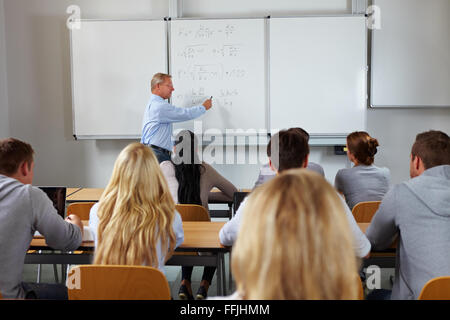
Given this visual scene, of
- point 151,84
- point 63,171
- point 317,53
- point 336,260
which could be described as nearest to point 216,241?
point 336,260

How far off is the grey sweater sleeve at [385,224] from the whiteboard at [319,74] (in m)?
3.30

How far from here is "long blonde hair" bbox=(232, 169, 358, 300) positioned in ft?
3.12

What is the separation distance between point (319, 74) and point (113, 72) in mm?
2269

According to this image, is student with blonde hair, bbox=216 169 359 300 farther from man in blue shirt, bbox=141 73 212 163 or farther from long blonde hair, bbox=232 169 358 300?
man in blue shirt, bbox=141 73 212 163

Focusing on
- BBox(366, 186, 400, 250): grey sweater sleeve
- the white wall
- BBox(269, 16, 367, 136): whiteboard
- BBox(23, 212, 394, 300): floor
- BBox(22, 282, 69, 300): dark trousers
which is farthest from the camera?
the white wall

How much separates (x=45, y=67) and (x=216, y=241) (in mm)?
4081

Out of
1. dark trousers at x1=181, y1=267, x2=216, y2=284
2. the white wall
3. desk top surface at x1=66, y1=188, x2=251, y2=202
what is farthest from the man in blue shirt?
dark trousers at x1=181, y1=267, x2=216, y2=284

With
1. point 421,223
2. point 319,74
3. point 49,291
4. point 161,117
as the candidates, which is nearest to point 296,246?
point 421,223

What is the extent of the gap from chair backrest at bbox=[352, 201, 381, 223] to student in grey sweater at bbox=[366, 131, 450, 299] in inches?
35.2

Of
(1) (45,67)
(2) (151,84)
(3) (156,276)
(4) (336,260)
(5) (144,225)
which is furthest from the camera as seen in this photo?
(1) (45,67)

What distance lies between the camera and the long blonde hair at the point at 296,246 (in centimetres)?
95

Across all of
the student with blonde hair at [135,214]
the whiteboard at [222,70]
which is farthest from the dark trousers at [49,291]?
the whiteboard at [222,70]

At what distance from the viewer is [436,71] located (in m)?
5.33

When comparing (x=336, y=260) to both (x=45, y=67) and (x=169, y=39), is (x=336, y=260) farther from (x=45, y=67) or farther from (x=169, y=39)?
(x=45, y=67)
